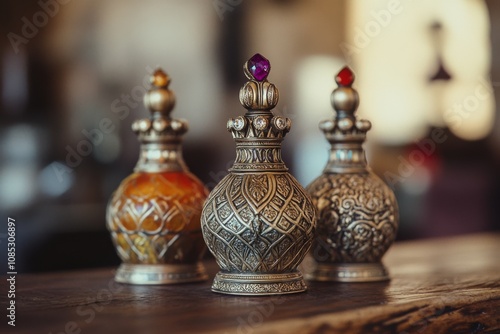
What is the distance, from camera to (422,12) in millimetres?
4375

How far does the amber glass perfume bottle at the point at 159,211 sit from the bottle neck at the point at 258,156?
0.57 ft

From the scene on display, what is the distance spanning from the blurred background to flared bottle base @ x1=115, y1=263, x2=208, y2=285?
1.73 m

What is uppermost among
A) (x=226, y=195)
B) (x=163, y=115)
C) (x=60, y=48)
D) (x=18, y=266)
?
(x=60, y=48)

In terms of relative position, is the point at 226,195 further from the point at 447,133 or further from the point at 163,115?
the point at 447,133

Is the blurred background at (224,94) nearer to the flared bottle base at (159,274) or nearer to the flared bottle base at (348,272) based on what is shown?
the flared bottle base at (159,274)

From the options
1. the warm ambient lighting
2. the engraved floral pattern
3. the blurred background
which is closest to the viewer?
the engraved floral pattern

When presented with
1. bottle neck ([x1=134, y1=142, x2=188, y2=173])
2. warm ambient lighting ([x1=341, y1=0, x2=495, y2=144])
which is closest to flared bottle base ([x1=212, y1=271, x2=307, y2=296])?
bottle neck ([x1=134, y1=142, x2=188, y2=173])

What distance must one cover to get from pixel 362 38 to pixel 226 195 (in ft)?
11.7

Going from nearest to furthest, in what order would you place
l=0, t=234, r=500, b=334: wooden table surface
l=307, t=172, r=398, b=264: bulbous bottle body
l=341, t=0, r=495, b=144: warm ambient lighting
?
1. l=0, t=234, r=500, b=334: wooden table surface
2. l=307, t=172, r=398, b=264: bulbous bottle body
3. l=341, t=0, r=495, b=144: warm ambient lighting

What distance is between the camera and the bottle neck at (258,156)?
3.45ft

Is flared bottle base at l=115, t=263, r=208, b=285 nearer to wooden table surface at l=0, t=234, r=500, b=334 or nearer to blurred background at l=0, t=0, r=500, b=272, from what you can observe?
wooden table surface at l=0, t=234, r=500, b=334

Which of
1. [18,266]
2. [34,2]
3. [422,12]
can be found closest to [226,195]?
[18,266]

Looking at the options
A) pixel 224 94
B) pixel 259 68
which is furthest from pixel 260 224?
pixel 224 94

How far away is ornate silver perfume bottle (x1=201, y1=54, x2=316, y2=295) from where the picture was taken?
1016mm
